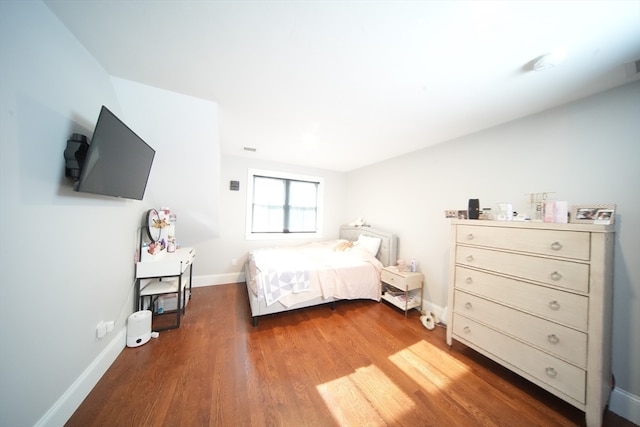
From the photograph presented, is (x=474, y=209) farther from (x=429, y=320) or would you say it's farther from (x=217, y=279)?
(x=217, y=279)

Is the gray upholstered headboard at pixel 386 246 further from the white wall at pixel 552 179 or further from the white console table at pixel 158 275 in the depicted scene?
the white console table at pixel 158 275

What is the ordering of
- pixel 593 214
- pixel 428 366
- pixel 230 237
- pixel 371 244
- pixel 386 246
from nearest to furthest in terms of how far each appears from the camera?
pixel 593 214 < pixel 428 366 < pixel 386 246 < pixel 371 244 < pixel 230 237

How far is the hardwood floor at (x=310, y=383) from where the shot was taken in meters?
1.31

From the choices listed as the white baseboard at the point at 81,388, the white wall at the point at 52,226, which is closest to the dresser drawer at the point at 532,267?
the white wall at the point at 52,226

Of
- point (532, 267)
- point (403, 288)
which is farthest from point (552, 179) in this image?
point (403, 288)

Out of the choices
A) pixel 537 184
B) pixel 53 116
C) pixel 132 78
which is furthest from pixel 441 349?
pixel 132 78

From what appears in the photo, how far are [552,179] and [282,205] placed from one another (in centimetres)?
386

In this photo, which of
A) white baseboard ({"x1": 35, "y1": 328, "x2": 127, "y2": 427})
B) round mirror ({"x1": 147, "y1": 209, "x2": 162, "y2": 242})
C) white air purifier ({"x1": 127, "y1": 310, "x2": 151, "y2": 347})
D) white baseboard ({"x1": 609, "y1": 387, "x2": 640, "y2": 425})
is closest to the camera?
white baseboard ({"x1": 35, "y1": 328, "x2": 127, "y2": 427})

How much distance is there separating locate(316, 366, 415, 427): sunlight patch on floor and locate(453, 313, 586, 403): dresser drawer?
899mm

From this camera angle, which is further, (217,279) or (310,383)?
(217,279)

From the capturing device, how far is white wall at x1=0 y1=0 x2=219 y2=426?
36.1 inches

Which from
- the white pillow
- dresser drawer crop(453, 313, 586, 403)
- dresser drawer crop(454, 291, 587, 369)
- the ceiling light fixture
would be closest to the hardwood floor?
dresser drawer crop(453, 313, 586, 403)

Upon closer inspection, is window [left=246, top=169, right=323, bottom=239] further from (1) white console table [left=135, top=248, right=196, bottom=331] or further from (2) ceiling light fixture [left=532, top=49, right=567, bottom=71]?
(2) ceiling light fixture [left=532, top=49, right=567, bottom=71]

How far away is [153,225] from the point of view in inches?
91.0
